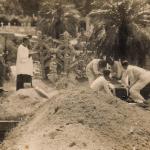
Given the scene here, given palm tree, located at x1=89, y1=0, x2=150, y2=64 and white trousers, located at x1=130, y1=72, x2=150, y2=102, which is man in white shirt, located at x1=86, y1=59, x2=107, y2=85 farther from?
palm tree, located at x1=89, y1=0, x2=150, y2=64

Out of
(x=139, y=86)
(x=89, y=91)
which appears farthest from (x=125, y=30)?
(x=89, y=91)

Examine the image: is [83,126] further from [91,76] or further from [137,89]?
[91,76]

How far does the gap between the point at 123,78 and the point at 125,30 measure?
22590 mm

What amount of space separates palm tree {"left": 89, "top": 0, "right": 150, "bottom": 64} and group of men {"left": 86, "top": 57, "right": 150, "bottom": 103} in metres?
20.7

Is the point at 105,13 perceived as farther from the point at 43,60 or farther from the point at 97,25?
the point at 43,60

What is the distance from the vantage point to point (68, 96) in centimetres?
1772

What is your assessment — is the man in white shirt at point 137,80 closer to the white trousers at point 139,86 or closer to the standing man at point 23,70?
the white trousers at point 139,86

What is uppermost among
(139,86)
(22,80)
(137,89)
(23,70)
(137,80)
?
(137,80)

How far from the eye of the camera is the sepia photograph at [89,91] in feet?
51.7

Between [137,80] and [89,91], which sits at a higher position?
[89,91]

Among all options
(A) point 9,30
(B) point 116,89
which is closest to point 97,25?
(B) point 116,89

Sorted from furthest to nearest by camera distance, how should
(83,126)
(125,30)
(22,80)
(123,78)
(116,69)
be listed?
(125,30) → (22,80) → (116,69) → (123,78) → (83,126)

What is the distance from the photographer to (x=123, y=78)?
77.8 ft

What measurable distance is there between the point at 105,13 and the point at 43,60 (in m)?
6.17
